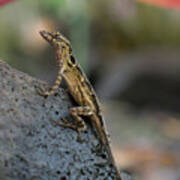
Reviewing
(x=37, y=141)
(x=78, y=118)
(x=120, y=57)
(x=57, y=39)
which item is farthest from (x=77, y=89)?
(x=120, y=57)

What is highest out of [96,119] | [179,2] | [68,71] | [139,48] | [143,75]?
[139,48]

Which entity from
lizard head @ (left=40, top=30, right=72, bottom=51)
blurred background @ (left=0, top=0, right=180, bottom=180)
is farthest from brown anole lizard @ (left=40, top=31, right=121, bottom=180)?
blurred background @ (left=0, top=0, right=180, bottom=180)

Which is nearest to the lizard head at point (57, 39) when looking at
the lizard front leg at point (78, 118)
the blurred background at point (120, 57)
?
the lizard front leg at point (78, 118)

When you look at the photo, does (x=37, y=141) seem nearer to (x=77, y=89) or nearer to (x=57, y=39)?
(x=77, y=89)

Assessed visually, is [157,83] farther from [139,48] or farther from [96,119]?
[96,119]

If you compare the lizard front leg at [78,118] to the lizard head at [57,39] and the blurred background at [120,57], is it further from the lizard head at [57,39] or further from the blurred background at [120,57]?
the blurred background at [120,57]

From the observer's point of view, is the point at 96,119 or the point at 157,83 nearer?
the point at 96,119

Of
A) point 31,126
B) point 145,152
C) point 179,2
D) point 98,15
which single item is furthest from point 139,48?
point 31,126
